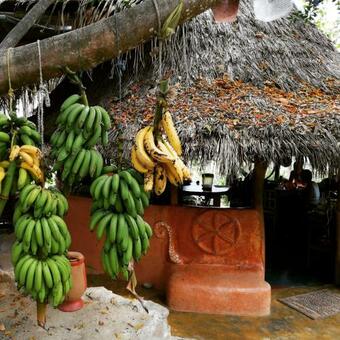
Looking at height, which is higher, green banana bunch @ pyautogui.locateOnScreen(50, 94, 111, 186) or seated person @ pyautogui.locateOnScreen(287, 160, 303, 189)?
seated person @ pyautogui.locateOnScreen(287, 160, 303, 189)

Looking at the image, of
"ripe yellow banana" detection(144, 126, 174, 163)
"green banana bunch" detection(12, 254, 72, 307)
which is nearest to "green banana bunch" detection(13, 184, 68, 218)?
"green banana bunch" detection(12, 254, 72, 307)

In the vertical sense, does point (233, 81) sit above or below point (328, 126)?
above

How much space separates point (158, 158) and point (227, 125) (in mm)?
2348

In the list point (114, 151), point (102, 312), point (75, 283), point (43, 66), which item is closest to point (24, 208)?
point (43, 66)

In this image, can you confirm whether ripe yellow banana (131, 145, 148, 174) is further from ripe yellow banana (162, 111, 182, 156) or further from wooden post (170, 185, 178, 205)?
wooden post (170, 185, 178, 205)

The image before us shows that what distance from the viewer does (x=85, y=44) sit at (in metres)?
1.91

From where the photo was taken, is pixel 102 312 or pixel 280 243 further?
pixel 280 243

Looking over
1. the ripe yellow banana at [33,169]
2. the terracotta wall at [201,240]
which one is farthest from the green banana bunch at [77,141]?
the terracotta wall at [201,240]

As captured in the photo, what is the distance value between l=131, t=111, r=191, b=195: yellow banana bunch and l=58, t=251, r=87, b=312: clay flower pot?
116 centimetres

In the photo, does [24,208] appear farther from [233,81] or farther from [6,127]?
[233,81]

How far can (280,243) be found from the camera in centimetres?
765

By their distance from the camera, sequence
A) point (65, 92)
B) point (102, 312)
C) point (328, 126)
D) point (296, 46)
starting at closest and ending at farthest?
point (102, 312) → point (328, 126) → point (296, 46) → point (65, 92)

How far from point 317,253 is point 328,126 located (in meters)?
2.98

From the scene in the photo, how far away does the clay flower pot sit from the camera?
2.99 m
